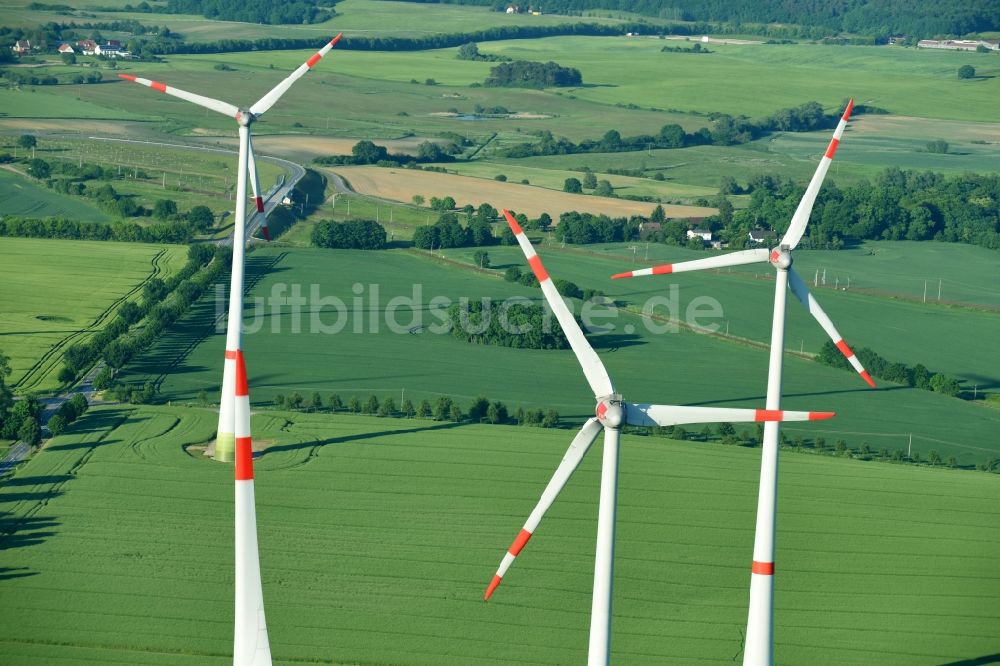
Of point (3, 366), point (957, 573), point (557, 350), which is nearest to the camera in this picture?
point (957, 573)

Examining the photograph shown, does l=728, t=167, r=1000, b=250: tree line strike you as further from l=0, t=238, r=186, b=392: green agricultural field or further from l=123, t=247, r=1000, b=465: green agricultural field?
l=0, t=238, r=186, b=392: green agricultural field

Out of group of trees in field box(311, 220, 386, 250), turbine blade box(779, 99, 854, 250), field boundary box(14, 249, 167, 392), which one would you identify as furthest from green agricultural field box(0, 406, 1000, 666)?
group of trees in field box(311, 220, 386, 250)

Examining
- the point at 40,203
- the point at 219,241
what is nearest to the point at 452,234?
the point at 219,241

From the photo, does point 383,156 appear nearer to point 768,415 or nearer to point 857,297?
point 857,297

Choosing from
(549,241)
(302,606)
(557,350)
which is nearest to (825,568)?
(302,606)

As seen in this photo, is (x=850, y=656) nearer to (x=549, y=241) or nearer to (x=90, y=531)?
(x=90, y=531)

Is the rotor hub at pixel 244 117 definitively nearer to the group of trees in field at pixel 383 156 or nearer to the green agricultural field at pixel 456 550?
the green agricultural field at pixel 456 550
